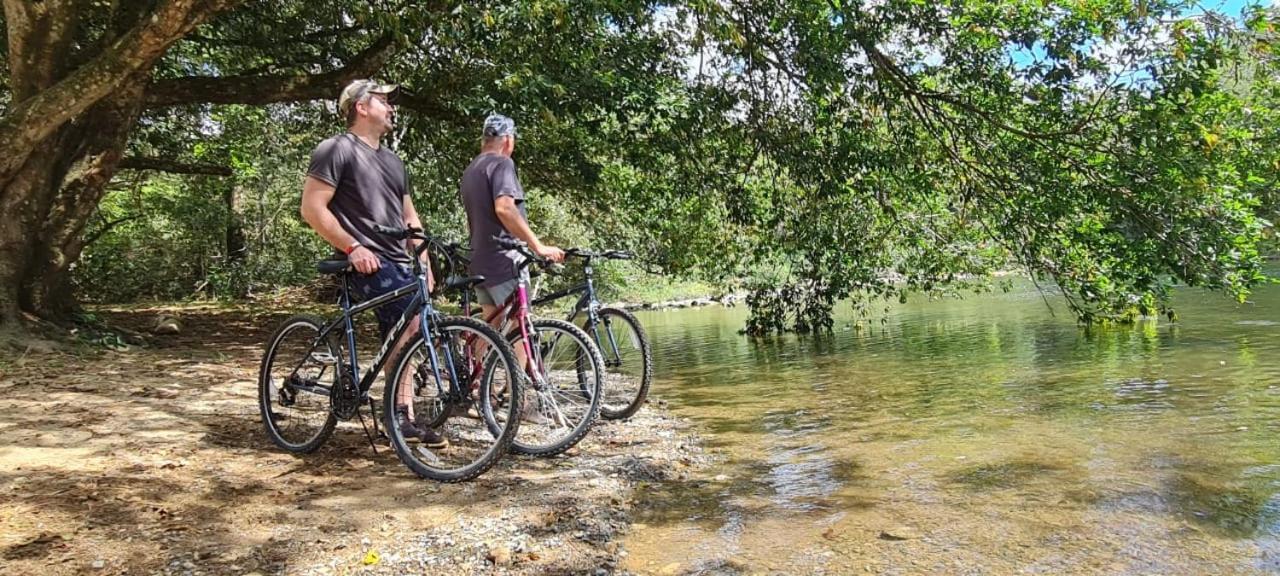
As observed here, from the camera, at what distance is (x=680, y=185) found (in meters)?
9.30

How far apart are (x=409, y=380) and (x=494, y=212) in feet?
3.65

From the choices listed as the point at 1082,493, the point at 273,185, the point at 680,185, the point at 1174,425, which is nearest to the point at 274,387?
the point at 1082,493

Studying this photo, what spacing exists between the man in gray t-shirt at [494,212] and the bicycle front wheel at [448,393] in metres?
0.67

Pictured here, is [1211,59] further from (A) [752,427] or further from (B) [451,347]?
(B) [451,347]

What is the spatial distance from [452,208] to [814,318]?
583cm

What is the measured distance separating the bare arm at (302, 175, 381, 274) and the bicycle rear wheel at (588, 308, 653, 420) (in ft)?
4.68

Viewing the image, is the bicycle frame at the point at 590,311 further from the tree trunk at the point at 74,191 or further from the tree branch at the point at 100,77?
the tree trunk at the point at 74,191

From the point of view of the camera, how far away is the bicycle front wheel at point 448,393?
10.9 ft

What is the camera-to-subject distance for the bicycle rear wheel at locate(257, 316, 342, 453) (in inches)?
150

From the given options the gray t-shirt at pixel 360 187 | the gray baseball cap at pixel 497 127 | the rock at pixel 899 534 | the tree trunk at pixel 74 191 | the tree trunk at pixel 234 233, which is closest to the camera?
the rock at pixel 899 534

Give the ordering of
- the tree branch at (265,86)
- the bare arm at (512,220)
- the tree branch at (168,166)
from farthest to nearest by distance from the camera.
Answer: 1. the tree branch at (168,166)
2. the tree branch at (265,86)
3. the bare arm at (512,220)

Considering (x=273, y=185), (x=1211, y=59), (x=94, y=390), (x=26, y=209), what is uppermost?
(x=273, y=185)

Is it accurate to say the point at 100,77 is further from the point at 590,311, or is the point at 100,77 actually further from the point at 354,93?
the point at 590,311

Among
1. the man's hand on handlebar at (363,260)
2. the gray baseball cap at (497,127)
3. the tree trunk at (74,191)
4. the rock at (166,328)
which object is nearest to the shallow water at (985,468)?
the man's hand on handlebar at (363,260)
